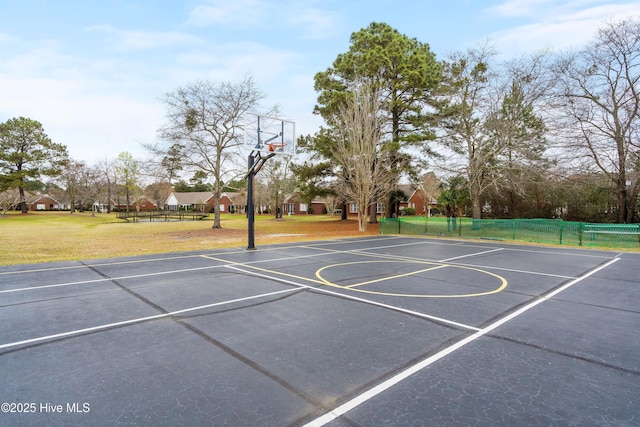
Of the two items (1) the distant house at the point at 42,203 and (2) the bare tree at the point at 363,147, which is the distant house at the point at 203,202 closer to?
(1) the distant house at the point at 42,203

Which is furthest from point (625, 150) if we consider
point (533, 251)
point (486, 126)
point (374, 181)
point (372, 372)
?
point (372, 372)

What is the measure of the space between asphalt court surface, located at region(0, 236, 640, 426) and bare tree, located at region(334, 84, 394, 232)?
15738mm

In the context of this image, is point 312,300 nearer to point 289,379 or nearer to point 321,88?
point 289,379

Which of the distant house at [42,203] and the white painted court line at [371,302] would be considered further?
the distant house at [42,203]

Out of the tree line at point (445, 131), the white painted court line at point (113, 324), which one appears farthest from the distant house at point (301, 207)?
the white painted court line at point (113, 324)

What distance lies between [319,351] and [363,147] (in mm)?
20462

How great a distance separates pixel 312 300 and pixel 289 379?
303 cm

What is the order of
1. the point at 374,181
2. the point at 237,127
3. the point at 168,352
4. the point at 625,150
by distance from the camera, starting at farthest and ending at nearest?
the point at 237,127
the point at 374,181
the point at 625,150
the point at 168,352

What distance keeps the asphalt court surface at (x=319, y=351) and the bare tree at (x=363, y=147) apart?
15.7 m

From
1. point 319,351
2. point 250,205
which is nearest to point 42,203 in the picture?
point 250,205

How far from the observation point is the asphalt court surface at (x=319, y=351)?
9.25 feet

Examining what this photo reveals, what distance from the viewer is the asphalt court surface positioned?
2818 mm

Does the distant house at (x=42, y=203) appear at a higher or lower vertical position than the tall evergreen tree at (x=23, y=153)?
lower

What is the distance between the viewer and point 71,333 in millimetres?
4621
